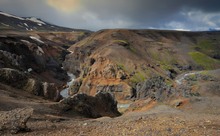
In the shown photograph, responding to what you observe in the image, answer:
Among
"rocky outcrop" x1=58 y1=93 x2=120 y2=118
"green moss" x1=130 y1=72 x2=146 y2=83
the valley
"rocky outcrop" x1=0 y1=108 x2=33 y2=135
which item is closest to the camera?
"rocky outcrop" x1=0 y1=108 x2=33 y2=135

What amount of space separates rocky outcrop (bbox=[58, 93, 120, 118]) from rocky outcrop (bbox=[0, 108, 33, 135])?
55.8 ft

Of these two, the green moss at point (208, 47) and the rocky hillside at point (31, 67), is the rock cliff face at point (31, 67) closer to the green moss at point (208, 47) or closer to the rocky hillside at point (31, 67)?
the rocky hillside at point (31, 67)

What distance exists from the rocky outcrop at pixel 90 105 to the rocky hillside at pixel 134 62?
22.0m

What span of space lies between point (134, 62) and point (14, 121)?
305 feet

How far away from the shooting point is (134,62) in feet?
356

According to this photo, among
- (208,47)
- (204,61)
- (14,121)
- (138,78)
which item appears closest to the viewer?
(14,121)

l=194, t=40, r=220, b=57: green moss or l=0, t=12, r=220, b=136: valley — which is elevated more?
l=194, t=40, r=220, b=57: green moss

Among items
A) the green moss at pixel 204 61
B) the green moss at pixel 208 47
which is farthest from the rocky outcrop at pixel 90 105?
the green moss at pixel 208 47

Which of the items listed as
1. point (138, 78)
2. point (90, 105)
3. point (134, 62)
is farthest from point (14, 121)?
point (134, 62)

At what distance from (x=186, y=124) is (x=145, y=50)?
116556mm

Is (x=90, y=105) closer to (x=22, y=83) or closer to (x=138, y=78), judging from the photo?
(x=22, y=83)

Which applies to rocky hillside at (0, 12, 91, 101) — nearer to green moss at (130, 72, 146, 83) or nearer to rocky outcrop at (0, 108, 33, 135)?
green moss at (130, 72, 146, 83)

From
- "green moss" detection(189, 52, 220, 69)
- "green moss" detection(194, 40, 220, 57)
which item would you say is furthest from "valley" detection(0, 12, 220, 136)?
"green moss" detection(194, 40, 220, 57)

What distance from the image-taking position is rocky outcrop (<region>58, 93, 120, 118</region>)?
35.7m
